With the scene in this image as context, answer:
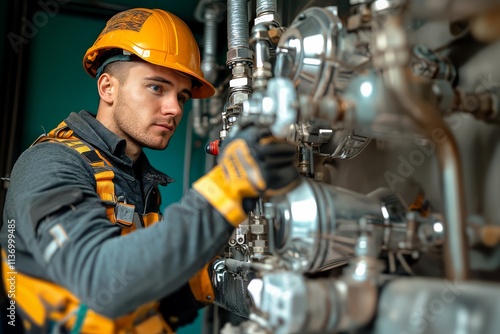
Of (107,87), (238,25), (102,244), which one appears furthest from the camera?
(107,87)

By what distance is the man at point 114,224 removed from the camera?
2.25 feet

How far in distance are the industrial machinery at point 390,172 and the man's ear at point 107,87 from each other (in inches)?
20.4

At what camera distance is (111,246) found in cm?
70

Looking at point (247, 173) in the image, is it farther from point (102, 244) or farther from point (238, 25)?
point (238, 25)

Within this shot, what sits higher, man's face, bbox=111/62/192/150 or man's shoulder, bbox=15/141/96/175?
man's face, bbox=111/62/192/150

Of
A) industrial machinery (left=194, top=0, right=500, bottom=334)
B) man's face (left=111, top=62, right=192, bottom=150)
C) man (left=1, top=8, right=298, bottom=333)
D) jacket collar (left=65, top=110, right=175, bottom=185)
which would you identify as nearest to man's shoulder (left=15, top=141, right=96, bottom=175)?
man (left=1, top=8, right=298, bottom=333)

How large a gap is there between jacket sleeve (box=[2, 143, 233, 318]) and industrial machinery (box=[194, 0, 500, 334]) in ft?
0.40

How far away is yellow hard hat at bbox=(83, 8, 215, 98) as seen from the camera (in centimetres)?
114

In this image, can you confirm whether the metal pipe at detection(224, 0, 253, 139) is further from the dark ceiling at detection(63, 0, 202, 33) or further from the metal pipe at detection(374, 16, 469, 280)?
the dark ceiling at detection(63, 0, 202, 33)

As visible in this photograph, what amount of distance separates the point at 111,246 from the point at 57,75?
1.30m

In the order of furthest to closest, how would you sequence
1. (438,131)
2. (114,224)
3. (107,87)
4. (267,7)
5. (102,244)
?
(107,87) < (267,7) < (114,224) < (102,244) < (438,131)

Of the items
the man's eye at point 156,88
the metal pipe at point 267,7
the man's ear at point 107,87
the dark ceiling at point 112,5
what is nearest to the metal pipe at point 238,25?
the metal pipe at point 267,7

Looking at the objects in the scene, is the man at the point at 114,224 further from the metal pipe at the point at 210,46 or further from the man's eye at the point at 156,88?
the metal pipe at the point at 210,46

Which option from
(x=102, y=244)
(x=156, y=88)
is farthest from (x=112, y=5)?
(x=102, y=244)
